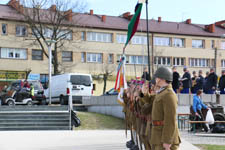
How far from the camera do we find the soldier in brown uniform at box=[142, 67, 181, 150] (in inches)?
220

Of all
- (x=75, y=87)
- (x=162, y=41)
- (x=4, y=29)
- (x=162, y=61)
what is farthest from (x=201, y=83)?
(x=162, y=41)

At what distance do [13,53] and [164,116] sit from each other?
46.1 meters

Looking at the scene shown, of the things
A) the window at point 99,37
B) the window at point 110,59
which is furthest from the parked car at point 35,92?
the window at point 110,59

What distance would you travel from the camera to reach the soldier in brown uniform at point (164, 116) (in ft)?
18.3

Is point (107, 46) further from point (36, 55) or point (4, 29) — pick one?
point (4, 29)

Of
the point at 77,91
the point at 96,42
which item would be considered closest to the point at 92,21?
the point at 96,42

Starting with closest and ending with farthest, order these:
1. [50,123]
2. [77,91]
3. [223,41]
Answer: [50,123] → [77,91] → [223,41]

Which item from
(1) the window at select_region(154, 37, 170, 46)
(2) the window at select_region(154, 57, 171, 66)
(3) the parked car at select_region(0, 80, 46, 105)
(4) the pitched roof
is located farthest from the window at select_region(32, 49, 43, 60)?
(3) the parked car at select_region(0, 80, 46, 105)

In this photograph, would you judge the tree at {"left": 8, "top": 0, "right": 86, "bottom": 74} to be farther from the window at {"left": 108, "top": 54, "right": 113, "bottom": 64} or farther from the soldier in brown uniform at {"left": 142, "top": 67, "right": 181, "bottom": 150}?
the soldier in brown uniform at {"left": 142, "top": 67, "right": 181, "bottom": 150}

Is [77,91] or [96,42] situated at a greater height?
[96,42]

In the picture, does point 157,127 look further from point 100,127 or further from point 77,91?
point 77,91

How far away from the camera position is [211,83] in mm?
19297

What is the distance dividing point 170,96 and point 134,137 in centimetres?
531

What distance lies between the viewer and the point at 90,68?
53.9 metres
